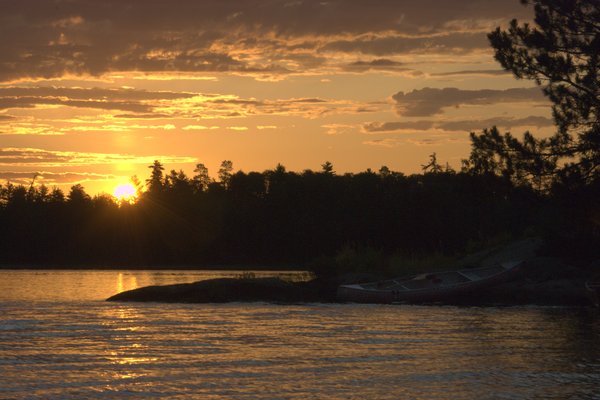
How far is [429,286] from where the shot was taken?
4716cm

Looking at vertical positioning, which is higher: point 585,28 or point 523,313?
point 585,28

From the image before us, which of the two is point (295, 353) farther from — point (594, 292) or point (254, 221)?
point (254, 221)

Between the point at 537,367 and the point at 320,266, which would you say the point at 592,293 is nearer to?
the point at 320,266

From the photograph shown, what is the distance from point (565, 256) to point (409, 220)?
67.4 meters

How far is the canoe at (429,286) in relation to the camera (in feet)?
150

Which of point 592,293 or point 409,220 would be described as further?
A: point 409,220

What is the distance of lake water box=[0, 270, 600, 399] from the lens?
1925cm

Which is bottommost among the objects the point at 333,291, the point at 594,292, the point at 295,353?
the point at 295,353

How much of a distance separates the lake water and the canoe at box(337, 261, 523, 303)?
6152 mm

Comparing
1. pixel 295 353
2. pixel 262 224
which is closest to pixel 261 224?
pixel 262 224

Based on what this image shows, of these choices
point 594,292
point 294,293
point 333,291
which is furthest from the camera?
point 333,291

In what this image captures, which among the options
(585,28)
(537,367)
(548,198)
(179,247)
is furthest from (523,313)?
(179,247)

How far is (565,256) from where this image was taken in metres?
48.9

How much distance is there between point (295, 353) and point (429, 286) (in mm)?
23442
